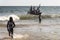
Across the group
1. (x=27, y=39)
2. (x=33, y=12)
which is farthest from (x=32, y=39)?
(x=33, y=12)

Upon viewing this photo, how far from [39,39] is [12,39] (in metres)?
1.94

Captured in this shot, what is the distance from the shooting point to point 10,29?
1579 cm

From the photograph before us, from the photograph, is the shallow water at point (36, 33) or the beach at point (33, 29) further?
the beach at point (33, 29)

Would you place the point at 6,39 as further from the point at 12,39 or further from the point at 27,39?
the point at 27,39

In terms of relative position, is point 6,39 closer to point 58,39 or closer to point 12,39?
point 12,39

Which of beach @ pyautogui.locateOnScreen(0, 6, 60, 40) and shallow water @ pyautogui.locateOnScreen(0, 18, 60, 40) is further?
beach @ pyautogui.locateOnScreen(0, 6, 60, 40)

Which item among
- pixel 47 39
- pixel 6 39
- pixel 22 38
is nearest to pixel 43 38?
pixel 47 39

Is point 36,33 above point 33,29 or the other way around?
above

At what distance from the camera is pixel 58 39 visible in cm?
1603

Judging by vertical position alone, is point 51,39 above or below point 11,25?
below

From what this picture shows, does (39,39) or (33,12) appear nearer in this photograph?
(39,39)

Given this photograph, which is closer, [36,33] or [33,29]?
[36,33]

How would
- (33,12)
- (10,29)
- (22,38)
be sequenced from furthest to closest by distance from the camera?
(33,12)
(22,38)
(10,29)

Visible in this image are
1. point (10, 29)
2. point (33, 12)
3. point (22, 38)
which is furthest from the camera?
point (33, 12)
